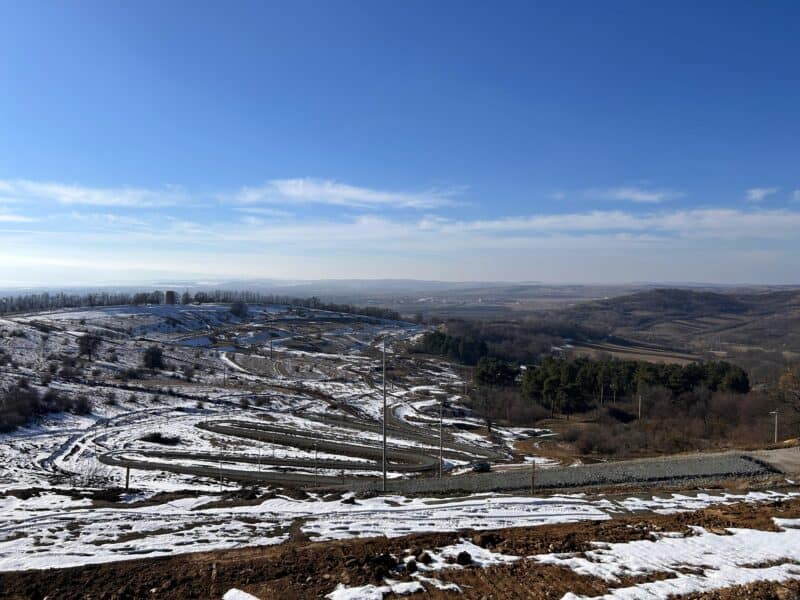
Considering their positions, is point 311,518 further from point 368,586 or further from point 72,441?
point 72,441

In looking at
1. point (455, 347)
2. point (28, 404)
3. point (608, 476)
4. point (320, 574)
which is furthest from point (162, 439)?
point (455, 347)

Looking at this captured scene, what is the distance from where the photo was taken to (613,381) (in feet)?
181

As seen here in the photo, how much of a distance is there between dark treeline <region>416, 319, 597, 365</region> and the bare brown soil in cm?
7599

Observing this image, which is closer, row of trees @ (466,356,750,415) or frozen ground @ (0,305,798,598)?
frozen ground @ (0,305,798,598)

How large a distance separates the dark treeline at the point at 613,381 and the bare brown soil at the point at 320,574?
42890 millimetres

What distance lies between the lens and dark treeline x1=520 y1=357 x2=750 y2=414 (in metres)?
52.5

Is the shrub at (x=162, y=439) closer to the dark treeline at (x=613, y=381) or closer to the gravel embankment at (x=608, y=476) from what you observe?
the gravel embankment at (x=608, y=476)

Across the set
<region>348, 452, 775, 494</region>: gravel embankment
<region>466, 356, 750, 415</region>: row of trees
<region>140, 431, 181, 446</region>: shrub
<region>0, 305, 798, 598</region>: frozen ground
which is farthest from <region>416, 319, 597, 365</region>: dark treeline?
<region>348, 452, 775, 494</region>: gravel embankment

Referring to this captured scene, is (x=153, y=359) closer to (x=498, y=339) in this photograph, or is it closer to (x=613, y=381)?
(x=613, y=381)

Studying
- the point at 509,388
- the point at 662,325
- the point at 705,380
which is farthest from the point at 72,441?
the point at 662,325

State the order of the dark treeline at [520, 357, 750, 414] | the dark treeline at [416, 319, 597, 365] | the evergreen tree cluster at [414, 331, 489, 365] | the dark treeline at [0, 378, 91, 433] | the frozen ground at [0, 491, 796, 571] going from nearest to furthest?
the frozen ground at [0, 491, 796, 571] < the dark treeline at [0, 378, 91, 433] < the dark treeline at [520, 357, 750, 414] < the evergreen tree cluster at [414, 331, 489, 365] < the dark treeline at [416, 319, 597, 365]

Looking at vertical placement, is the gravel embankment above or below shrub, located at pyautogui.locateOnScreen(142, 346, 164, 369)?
above

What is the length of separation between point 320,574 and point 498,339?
102818 mm

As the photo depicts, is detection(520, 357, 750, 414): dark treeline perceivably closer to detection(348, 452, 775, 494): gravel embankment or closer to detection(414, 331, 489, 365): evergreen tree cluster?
detection(348, 452, 775, 494): gravel embankment
